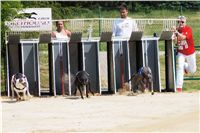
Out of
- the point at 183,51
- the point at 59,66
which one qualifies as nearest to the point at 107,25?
the point at 183,51

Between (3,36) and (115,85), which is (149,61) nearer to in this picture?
(115,85)

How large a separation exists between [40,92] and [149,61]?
256 centimetres

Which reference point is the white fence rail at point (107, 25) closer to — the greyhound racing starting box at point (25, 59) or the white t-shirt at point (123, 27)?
the white t-shirt at point (123, 27)

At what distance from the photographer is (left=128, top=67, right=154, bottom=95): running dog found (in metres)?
15.8

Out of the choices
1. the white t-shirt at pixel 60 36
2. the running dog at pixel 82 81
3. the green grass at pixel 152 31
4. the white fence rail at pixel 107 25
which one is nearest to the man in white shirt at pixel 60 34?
the white t-shirt at pixel 60 36

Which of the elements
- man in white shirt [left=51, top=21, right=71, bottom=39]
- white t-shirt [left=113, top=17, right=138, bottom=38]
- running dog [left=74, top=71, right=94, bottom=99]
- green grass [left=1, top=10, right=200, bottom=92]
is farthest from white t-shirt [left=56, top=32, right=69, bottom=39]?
green grass [left=1, top=10, right=200, bottom=92]

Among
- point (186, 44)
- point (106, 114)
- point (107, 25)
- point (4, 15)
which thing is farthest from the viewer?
point (107, 25)

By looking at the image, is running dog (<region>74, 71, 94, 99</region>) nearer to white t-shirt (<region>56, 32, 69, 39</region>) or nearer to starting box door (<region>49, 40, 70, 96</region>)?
starting box door (<region>49, 40, 70, 96</region>)

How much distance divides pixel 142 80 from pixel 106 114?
3056mm

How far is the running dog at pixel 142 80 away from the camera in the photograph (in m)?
15.8

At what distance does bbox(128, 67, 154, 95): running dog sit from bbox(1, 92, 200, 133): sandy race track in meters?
0.29

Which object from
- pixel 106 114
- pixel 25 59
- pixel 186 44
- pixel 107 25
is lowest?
pixel 106 114

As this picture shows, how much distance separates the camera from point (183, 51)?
16750 mm

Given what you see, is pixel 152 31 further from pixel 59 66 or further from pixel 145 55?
pixel 59 66
